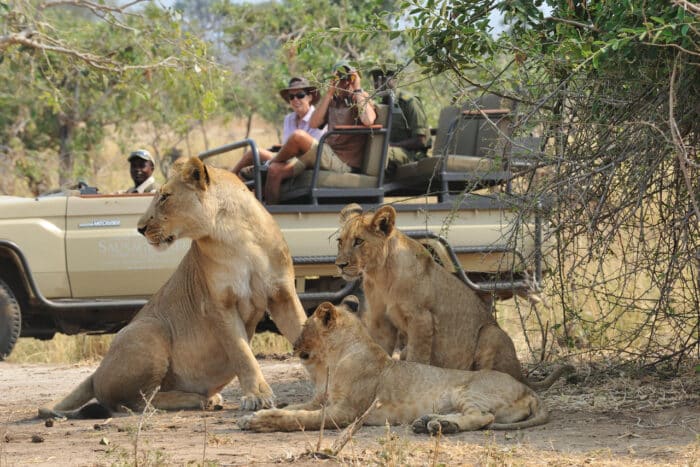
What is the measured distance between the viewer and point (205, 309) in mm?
6359

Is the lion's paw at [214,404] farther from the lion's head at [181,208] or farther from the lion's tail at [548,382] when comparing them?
the lion's tail at [548,382]

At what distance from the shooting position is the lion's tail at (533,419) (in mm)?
5238

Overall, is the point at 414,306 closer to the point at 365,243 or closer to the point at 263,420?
the point at 365,243

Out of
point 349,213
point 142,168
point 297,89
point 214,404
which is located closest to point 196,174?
point 349,213

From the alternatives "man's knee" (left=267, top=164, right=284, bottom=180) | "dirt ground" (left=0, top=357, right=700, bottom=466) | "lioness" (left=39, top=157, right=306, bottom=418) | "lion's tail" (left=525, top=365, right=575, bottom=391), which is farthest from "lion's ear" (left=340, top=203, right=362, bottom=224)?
"man's knee" (left=267, top=164, right=284, bottom=180)

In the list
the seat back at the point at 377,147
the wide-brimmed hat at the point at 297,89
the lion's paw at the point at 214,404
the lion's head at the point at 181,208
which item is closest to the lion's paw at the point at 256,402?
the lion's paw at the point at 214,404

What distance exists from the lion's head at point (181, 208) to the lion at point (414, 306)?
804 millimetres

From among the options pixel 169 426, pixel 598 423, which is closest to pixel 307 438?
pixel 169 426

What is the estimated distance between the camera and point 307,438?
191 inches

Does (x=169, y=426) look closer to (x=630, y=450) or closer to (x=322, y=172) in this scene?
(x=630, y=450)

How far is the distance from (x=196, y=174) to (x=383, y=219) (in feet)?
3.63

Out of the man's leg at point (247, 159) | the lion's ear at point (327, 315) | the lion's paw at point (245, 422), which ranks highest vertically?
the man's leg at point (247, 159)

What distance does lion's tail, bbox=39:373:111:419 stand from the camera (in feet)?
20.4

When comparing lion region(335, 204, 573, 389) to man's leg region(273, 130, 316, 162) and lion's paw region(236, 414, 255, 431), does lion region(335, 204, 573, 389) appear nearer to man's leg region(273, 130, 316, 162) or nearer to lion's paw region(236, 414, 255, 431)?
lion's paw region(236, 414, 255, 431)
